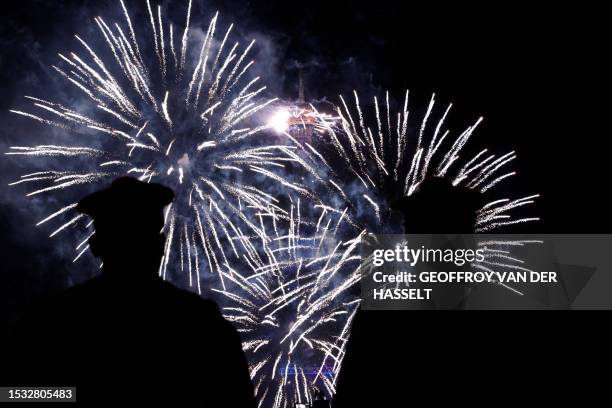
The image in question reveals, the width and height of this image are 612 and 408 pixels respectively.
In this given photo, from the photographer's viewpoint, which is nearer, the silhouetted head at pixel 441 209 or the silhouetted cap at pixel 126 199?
the silhouetted cap at pixel 126 199

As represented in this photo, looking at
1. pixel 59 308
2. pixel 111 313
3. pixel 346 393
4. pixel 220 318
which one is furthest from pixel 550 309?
pixel 59 308

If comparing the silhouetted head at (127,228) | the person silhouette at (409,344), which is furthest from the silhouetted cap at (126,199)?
the person silhouette at (409,344)

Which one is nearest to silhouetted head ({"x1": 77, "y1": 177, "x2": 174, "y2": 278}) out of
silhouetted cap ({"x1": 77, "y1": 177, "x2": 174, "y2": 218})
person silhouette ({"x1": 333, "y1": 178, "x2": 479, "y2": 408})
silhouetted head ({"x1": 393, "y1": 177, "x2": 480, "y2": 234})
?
silhouetted cap ({"x1": 77, "y1": 177, "x2": 174, "y2": 218})

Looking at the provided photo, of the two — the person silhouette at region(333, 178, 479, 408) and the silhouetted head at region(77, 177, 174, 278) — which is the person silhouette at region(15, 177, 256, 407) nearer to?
the silhouetted head at region(77, 177, 174, 278)

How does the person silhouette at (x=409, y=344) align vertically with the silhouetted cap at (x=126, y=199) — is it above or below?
below

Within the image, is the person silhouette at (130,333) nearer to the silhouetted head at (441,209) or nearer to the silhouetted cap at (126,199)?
the silhouetted cap at (126,199)

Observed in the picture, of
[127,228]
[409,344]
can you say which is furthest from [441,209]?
[127,228]

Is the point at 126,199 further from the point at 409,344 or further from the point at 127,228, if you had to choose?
the point at 409,344
